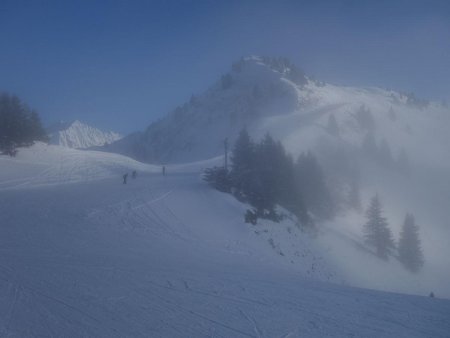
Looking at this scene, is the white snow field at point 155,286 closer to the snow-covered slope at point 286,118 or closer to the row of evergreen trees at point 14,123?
the row of evergreen trees at point 14,123

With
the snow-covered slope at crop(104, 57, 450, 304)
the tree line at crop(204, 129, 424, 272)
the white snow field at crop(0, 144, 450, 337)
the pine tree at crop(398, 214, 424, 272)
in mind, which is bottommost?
the white snow field at crop(0, 144, 450, 337)

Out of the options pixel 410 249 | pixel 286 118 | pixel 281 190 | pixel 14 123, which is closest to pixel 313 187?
pixel 281 190

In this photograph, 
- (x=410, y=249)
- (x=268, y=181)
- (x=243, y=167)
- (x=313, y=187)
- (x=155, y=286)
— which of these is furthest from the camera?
(x=313, y=187)

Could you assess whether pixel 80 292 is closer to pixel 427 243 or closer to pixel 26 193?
pixel 26 193

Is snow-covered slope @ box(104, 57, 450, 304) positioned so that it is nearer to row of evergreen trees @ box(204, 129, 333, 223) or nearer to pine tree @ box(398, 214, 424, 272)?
pine tree @ box(398, 214, 424, 272)

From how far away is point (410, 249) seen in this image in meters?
45.7

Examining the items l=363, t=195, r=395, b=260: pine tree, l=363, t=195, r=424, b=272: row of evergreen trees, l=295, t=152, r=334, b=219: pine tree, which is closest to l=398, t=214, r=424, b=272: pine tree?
l=363, t=195, r=424, b=272: row of evergreen trees

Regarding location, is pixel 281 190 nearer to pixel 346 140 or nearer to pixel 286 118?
pixel 346 140

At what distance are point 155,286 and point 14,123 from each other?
128ft

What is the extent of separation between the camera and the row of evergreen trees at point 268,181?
133 ft

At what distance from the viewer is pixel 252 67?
593 ft

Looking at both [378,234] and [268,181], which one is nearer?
[268,181]

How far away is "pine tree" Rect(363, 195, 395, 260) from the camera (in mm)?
45469

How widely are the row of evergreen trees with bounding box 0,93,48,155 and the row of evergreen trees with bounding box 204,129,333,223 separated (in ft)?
74.0
